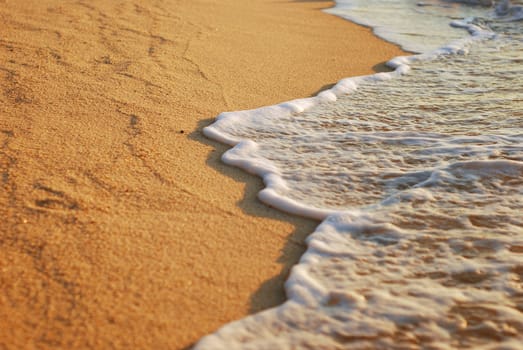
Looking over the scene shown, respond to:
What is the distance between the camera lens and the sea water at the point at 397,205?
1694 millimetres

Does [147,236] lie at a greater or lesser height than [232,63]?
lesser

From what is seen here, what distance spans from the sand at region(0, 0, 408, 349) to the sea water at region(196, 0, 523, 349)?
0.12 m

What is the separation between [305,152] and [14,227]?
1394mm

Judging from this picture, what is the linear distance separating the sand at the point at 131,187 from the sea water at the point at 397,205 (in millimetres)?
122

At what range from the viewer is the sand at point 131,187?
1.70 meters

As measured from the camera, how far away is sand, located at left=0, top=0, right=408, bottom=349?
1695mm

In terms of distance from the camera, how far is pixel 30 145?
2.58 m

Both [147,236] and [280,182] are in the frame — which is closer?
[147,236]

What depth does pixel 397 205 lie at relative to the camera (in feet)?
7.66

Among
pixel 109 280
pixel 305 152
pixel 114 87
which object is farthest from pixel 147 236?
pixel 114 87

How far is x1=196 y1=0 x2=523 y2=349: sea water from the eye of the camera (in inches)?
66.7

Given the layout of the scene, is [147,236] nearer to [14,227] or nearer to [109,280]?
[109,280]

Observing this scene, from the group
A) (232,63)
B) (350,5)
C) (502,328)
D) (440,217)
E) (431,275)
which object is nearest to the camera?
(502,328)

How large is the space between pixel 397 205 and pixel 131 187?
1.07 meters
